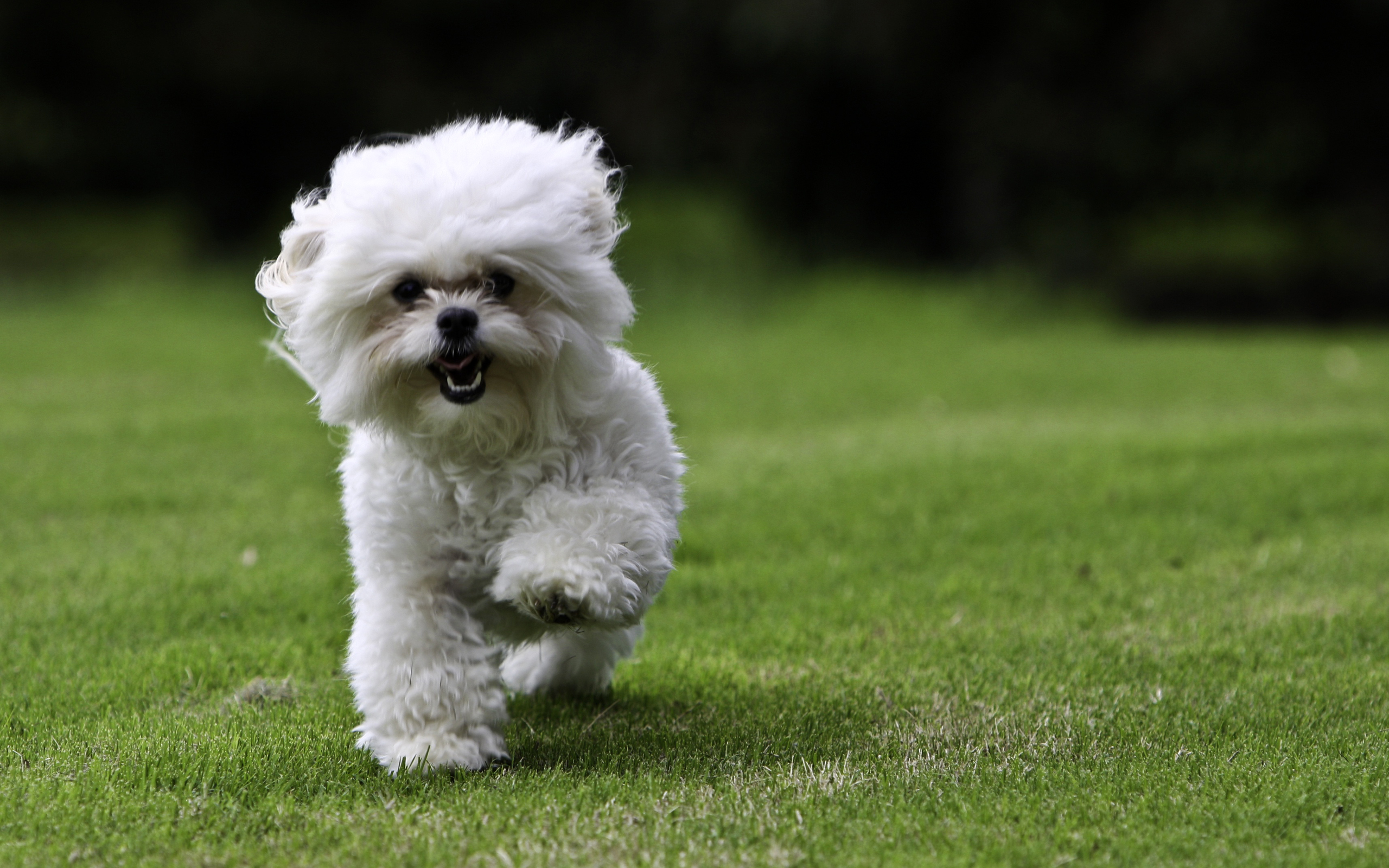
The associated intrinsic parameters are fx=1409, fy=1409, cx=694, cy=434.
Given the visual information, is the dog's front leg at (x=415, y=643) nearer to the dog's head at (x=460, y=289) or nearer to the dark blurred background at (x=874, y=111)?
the dog's head at (x=460, y=289)

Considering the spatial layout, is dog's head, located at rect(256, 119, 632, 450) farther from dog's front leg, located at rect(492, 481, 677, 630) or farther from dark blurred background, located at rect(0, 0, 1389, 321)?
dark blurred background, located at rect(0, 0, 1389, 321)

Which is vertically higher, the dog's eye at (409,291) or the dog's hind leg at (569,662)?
the dog's eye at (409,291)

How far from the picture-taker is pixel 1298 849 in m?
3.24

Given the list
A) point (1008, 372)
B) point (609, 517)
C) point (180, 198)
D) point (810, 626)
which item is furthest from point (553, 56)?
point (609, 517)

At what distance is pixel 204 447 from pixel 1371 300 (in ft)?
44.6

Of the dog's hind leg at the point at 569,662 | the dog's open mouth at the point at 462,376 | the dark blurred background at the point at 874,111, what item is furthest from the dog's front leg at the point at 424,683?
the dark blurred background at the point at 874,111

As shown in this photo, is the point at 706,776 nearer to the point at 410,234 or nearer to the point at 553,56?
the point at 410,234

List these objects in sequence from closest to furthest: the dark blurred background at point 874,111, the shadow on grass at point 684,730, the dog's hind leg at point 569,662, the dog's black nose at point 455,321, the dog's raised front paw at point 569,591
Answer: the dog's raised front paw at point 569,591 → the dog's black nose at point 455,321 → the shadow on grass at point 684,730 → the dog's hind leg at point 569,662 → the dark blurred background at point 874,111

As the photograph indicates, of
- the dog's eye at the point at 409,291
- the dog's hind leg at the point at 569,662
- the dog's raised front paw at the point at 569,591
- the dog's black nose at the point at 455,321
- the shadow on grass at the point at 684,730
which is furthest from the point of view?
the dog's hind leg at the point at 569,662

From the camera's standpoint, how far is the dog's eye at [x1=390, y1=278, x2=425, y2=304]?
3812 mm

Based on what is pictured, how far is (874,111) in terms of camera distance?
742 inches

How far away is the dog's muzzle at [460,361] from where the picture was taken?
371 centimetres

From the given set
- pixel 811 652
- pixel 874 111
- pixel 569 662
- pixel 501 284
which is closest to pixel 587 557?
pixel 501 284

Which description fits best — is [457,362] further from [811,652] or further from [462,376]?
[811,652]
